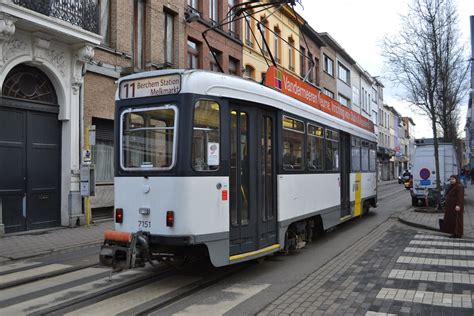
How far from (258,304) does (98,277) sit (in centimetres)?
284

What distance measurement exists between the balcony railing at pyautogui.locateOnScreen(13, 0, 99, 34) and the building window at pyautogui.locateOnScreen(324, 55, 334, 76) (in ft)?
95.3

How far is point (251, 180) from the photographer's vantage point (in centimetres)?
712

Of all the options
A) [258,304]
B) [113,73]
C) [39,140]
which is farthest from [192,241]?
[113,73]

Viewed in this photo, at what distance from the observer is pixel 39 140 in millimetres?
13148

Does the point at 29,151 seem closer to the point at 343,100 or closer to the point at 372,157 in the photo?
the point at 372,157

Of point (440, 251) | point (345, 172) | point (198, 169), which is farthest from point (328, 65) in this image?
point (198, 169)

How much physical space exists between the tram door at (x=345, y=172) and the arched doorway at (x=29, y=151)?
8220mm

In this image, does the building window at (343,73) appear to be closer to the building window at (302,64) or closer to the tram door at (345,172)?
the building window at (302,64)

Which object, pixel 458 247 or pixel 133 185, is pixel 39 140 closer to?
pixel 133 185

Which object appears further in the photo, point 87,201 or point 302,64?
point 302,64

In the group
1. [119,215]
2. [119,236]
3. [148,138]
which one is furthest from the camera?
[119,215]

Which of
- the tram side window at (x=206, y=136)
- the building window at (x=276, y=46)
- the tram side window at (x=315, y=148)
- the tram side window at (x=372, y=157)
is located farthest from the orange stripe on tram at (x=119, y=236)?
the building window at (x=276, y=46)

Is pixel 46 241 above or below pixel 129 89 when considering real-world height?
below

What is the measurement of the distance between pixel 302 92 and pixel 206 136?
143 inches
